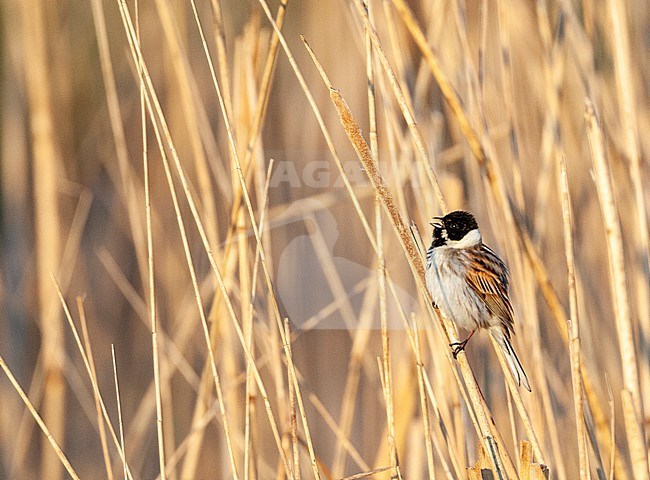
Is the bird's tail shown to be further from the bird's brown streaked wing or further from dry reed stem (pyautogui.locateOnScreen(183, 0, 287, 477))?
dry reed stem (pyautogui.locateOnScreen(183, 0, 287, 477))

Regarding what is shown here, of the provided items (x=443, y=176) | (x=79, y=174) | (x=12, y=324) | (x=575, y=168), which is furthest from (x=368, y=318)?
(x=79, y=174)

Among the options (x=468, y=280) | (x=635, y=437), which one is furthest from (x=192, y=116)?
(x=635, y=437)

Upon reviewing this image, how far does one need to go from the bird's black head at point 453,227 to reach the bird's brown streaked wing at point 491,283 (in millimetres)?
76

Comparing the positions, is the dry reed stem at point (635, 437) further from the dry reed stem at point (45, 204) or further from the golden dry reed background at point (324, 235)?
the dry reed stem at point (45, 204)

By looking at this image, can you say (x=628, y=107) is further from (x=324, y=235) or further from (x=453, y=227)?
(x=324, y=235)

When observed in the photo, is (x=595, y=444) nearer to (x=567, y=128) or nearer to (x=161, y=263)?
(x=567, y=128)

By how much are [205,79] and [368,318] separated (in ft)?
4.61

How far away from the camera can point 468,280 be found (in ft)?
6.61

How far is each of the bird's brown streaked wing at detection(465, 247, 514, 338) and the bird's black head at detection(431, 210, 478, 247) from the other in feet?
0.25

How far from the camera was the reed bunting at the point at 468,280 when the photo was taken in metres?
1.93

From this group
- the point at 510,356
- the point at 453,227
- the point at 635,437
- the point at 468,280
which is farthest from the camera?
the point at 468,280

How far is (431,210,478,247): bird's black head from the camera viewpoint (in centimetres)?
185

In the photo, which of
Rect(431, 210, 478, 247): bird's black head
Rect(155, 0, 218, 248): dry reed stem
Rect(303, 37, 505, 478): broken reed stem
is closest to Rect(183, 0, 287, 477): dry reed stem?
Rect(155, 0, 218, 248): dry reed stem

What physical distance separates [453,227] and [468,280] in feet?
0.57
